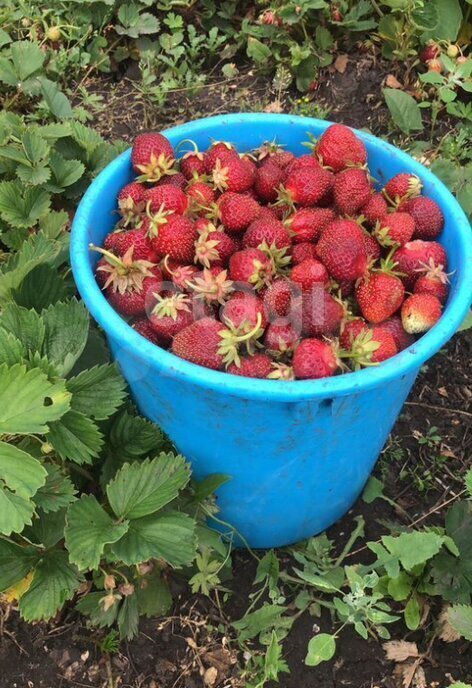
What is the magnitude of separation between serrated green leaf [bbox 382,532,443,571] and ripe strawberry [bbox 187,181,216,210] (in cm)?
72

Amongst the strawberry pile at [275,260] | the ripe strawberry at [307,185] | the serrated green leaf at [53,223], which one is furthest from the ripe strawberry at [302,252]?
the serrated green leaf at [53,223]

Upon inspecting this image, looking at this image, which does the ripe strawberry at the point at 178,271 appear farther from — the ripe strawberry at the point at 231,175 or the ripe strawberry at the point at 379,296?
the ripe strawberry at the point at 379,296

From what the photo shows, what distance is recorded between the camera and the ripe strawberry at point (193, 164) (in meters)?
1.44

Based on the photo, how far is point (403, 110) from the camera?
228cm

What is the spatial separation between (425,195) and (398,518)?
74 centimetres

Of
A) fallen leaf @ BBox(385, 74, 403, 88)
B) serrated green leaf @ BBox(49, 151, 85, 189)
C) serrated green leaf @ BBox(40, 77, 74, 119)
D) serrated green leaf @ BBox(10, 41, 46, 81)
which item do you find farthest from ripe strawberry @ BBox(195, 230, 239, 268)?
fallen leaf @ BBox(385, 74, 403, 88)

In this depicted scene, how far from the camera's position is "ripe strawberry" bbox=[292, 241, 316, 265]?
131 centimetres

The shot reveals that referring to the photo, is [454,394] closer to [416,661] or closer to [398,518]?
[398,518]

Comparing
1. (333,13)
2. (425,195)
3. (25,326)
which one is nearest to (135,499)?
(25,326)

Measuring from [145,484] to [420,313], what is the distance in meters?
0.57

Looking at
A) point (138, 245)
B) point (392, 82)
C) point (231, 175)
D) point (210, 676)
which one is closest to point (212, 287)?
point (138, 245)

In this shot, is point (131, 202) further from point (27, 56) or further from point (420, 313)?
point (27, 56)

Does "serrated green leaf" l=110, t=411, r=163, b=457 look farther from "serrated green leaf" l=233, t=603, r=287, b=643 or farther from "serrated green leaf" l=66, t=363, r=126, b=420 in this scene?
"serrated green leaf" l=233, t=603, r=287, b=643

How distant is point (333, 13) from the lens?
2510 millimetres
